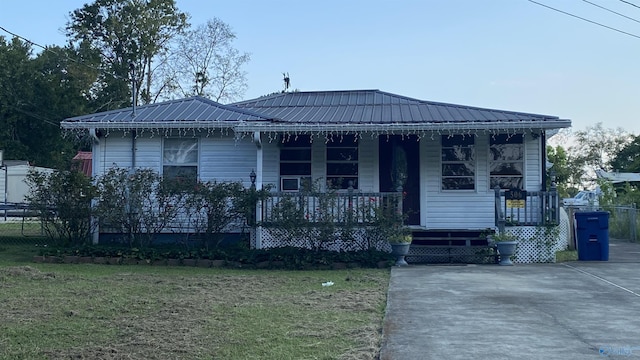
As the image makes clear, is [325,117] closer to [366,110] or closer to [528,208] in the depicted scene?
[366,110]

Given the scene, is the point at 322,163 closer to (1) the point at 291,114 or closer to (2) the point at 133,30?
(1) the point at 291,114

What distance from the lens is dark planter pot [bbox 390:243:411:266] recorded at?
11773 millimetres

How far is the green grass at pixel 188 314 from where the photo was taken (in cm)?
543

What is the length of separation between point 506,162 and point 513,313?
7339mm

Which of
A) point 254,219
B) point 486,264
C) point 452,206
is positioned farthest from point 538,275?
point 254,219

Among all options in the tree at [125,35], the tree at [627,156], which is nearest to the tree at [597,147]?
the tree at [627,156]

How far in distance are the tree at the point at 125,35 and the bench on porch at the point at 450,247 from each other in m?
29.8

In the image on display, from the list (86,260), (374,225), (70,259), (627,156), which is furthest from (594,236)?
(627,156)

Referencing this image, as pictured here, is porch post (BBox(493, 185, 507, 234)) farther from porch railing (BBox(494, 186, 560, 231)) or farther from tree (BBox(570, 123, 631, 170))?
tree (BBox(570, 123, 631, 170))

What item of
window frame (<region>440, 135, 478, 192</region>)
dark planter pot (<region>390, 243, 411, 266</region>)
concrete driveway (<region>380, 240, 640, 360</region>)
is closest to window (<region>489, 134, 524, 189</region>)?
window frame (<region>440, 135, 478, 192</region>)

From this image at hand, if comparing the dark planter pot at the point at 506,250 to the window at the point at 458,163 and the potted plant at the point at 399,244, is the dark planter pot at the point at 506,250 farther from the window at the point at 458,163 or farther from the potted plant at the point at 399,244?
the window at the point at 458,163

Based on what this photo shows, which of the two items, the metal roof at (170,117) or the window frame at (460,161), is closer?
the metal roof at (170,117)

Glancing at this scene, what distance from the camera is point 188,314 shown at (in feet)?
22.8

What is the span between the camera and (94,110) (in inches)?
1624
